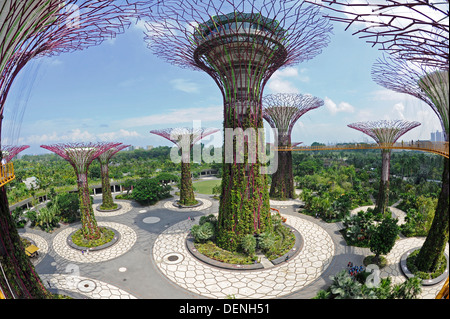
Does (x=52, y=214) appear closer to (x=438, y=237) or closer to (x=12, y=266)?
(x=12, y=266)

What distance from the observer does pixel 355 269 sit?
31.1ft

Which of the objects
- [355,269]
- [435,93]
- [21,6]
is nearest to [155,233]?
[355,269]

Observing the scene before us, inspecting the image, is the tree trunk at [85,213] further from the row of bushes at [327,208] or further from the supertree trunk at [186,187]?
the row of bushes at [327,208]

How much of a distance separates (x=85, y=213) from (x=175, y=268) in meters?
7.23

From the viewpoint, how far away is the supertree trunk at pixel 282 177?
67.2ft

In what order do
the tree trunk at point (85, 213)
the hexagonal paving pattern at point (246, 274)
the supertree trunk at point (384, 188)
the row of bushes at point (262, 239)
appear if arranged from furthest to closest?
the supertree trunk at point (384, 188) < the tree trunk at point (85, 213) < the row of bushes at point (262, 239) < the hexagonal paving pattern at point (246, 274)

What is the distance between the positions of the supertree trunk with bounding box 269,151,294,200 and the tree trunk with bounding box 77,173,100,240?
14.7 meters

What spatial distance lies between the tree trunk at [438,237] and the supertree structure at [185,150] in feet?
52.4

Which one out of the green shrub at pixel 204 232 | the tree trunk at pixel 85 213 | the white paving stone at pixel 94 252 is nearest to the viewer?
the white paving stone at pixel 94 252

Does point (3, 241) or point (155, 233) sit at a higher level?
point (3, 241)

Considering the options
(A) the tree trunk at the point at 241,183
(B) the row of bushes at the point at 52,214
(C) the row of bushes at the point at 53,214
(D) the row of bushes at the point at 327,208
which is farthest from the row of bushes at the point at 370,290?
(B) the row of bushes at the point at 52,214

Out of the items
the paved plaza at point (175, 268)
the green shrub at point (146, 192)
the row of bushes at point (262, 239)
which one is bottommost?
the paved plaza at point (175, 268)
